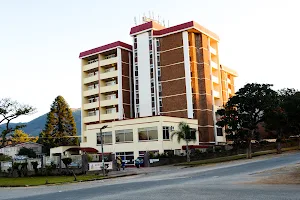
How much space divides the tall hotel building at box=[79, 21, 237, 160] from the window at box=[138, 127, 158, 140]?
625 cm

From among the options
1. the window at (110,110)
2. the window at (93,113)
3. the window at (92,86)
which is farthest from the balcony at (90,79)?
the window at (110,110)

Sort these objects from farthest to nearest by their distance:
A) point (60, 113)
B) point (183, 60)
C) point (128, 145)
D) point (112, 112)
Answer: point (60, 113)
point (112, 112)
point (183, 60)
point (128, 145)

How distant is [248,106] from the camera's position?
51562 mm

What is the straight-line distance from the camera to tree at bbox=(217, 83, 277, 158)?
50.9m

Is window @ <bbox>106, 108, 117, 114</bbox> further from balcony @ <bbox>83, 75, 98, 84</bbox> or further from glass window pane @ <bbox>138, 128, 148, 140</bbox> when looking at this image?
glass window pane @ <bbox>138, 128, 148, 140</bbox>

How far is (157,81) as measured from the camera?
233ft

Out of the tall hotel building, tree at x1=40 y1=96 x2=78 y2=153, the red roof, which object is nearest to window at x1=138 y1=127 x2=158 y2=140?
the tall hotel building

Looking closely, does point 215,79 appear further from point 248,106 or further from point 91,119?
point 91,119

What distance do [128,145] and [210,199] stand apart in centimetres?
4306

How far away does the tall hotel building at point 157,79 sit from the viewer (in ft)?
222

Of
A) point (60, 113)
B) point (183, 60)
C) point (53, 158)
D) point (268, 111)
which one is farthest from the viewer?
point (60, 113)

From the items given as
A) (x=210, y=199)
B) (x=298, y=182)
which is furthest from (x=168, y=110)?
(x=210, y=199)

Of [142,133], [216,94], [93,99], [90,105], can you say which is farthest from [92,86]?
[142,133]

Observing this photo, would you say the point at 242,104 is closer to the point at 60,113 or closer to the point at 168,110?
the point at 168,110
